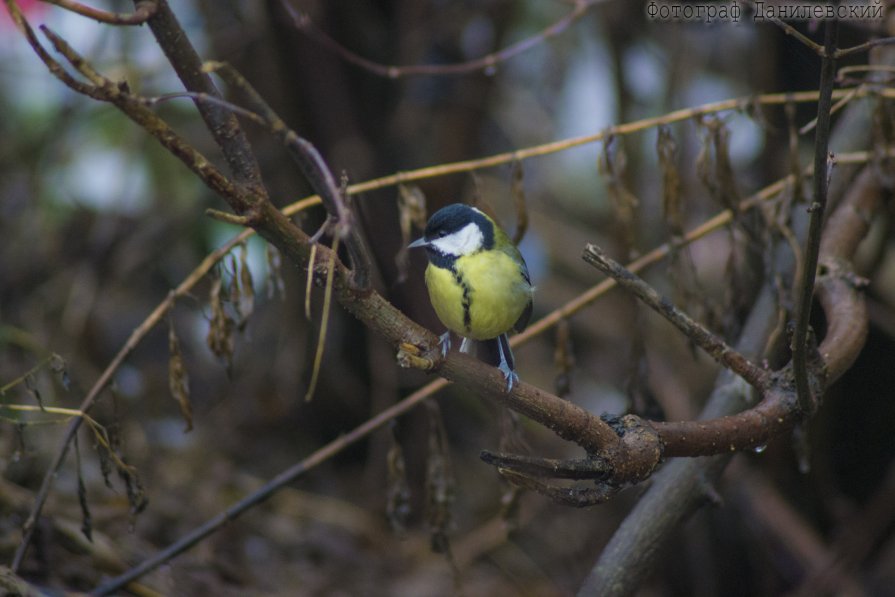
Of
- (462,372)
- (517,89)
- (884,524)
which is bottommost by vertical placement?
(884,524)

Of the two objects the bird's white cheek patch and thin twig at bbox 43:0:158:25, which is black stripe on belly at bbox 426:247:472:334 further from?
thin twig at bbox 43:0:158:25

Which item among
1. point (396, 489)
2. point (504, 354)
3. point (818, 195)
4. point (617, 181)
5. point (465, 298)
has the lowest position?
point (396, 489)

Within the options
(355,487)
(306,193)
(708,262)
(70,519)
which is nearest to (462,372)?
(70,519)

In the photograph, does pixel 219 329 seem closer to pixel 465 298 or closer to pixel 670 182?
pixel 465 298

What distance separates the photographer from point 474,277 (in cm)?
204

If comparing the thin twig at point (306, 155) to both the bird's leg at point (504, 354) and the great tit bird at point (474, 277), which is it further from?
the bird's leg at point (504, 354)

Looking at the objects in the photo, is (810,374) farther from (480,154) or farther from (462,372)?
(480,154)

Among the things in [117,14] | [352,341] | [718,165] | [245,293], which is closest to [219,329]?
[245,293]

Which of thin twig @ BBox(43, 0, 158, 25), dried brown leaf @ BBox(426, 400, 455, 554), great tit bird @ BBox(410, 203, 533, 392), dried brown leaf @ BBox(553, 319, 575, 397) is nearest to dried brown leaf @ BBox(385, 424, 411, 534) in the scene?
dried brown leaf @ BBox(426, 400, 455, 554)

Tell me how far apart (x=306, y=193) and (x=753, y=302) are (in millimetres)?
1699

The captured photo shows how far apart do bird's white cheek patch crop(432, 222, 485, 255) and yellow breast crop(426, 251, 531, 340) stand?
3 centimetres

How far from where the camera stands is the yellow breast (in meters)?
2.02

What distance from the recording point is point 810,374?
1779 millimetres

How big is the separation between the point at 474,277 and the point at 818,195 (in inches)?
31.8
